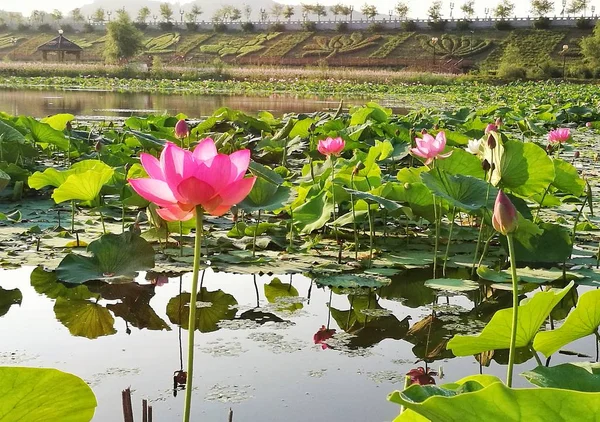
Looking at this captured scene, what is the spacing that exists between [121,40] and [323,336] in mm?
33139

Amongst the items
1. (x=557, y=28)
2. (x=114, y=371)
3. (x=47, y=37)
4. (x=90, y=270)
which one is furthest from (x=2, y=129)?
(x=47, y=37)

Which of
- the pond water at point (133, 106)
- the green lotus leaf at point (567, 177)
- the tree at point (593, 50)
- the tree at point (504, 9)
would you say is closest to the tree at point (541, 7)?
the tree at point (504, 9)

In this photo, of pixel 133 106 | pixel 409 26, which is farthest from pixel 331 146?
pixel 409 26

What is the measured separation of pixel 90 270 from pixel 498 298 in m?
1.38

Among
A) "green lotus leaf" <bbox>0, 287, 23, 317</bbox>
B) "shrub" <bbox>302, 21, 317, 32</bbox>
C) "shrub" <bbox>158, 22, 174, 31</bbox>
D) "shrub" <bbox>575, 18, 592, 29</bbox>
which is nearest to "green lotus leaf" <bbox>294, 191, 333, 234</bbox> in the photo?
"green lotus leaf" <bbox>0, 287, 23, 317</bbox>

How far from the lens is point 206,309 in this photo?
2.39 meters

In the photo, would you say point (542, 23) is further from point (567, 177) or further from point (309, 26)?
point (567, 177)

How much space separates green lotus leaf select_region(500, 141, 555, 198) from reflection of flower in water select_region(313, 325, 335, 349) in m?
0.98

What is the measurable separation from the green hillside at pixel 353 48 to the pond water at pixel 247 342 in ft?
96.1

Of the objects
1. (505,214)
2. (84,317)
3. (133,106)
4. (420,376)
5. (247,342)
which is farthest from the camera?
(133,106)

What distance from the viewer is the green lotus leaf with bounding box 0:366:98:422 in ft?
2.62

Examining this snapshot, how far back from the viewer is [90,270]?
258 cm

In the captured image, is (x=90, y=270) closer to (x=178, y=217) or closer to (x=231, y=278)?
(x=231, y=278)

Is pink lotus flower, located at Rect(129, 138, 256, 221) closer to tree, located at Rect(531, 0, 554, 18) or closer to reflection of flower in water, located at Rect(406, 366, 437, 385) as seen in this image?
reflection of flower in water, located at Rect(406, 366, 437, 385)
